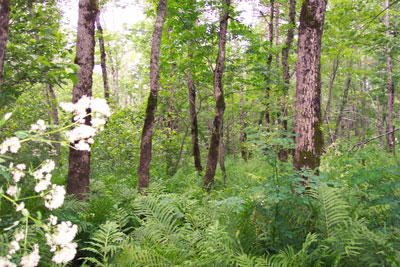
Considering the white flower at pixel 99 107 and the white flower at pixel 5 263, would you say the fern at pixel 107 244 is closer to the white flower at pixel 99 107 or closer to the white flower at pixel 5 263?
the white flower at pixel 5 263

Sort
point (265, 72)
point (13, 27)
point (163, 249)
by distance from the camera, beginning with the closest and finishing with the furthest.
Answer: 1. point (163, 249)
2. point (13, 27)
3. point (265, 72)

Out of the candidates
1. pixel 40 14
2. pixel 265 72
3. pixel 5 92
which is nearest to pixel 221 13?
Answer: pixel 265 72

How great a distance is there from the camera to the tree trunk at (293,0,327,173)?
15.8 feet

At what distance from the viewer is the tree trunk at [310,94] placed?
480cm

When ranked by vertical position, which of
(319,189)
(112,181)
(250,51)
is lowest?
(112,181)

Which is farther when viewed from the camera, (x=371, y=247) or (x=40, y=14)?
(x=40, y=14)

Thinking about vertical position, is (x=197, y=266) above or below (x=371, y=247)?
below

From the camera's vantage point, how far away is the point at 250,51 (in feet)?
28.9

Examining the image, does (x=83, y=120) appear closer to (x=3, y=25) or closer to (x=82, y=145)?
(x=82, y=145)

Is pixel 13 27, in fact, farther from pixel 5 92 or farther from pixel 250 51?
pixel 250 51

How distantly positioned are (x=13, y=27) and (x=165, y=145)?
6.21 m

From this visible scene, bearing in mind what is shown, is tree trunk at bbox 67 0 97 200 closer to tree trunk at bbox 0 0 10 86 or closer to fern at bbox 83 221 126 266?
tree trunk at bbox 0 0 10 86

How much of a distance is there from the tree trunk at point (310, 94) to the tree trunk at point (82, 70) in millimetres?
3818

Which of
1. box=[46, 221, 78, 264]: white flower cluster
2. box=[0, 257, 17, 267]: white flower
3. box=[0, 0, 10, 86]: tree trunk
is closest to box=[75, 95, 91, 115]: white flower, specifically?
box=[46, 221, 78, 264]: white flower cluster
